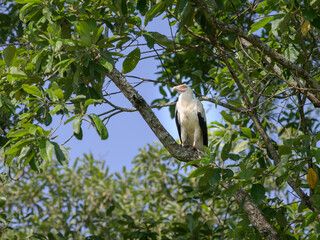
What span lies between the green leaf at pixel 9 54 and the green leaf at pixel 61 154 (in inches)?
41.8

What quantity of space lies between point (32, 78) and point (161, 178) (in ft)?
13.2

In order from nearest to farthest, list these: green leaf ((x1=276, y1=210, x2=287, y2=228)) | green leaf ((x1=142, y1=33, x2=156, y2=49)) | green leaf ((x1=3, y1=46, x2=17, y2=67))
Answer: green leaf ((x1=142, y1=33, x2=156, y2=49)) → green leaf ((x1=3, y1=46, x2=17, y2=67)) → green leaf ((x1=276, y1=210, x2=287, y2=228))

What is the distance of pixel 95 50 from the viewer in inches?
135

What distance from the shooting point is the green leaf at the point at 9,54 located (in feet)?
12.4

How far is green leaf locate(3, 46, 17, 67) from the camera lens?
149 inches

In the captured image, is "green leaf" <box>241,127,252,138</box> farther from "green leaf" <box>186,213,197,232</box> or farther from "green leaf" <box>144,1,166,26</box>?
"green leaf" <box>186,213,197,232</box>

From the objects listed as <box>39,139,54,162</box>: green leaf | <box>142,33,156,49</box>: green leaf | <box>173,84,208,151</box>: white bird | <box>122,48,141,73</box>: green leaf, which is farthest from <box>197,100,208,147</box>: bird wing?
<box>39,139,54,162</box>: green leaf

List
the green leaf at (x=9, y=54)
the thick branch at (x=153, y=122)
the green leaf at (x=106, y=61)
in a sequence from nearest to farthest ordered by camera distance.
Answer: the green leaf at (x=106, y=61), the green leaf at (x=9, y=54), the thick branch at (x=153, y=122)

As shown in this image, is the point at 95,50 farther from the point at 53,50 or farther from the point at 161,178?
the point at 161,178

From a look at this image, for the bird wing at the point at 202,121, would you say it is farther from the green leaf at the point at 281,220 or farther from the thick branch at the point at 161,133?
the green leaf at the point at 281,220

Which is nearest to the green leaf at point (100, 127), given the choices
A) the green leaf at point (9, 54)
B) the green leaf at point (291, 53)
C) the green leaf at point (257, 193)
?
the green leaf at point (9, 54)

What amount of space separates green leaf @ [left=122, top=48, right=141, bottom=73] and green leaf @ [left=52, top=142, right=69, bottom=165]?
1.09m

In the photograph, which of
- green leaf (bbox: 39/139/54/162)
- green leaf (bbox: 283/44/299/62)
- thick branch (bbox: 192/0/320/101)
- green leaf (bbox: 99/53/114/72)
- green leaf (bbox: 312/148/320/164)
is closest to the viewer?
green leaf (bbox: 39/139/54/162)

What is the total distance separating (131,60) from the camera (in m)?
3.94
